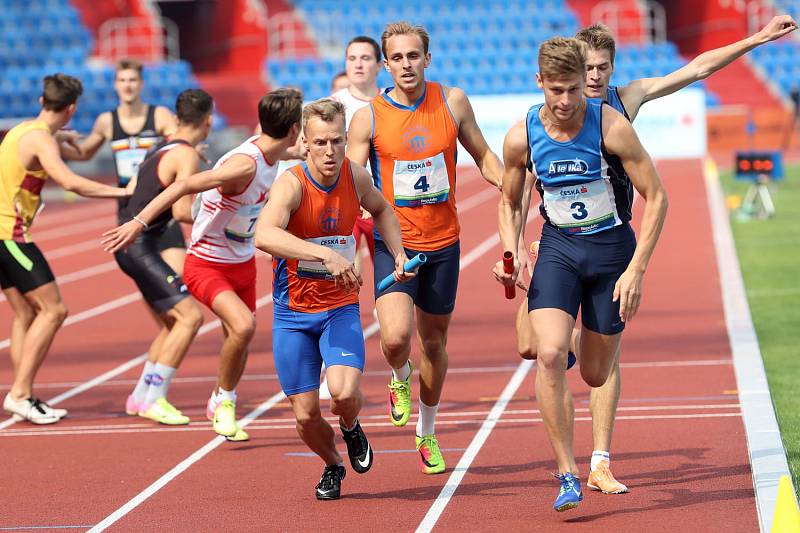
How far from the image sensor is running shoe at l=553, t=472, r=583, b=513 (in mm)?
5773

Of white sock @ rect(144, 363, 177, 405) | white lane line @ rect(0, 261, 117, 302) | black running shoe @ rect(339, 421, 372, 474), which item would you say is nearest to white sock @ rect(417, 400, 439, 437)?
black running shoe @ rect(339, 421, 372, 474)

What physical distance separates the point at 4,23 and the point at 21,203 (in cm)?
2947

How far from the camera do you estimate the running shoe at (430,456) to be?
23.0ft

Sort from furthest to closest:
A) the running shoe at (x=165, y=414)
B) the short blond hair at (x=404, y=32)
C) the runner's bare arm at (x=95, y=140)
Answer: the runner's bare arm at (x=95, y=140)
the running shoe at (x=165, y=414)
the short blond hair at (x=404, y=32)

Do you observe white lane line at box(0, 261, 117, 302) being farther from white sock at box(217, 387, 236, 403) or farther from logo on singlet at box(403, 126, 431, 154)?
logo on singlet at box(403, 126, 431, 154)

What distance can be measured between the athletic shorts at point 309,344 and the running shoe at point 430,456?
0.83m

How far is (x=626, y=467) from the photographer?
6.98m

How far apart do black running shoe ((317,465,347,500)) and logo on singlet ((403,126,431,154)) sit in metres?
1.67

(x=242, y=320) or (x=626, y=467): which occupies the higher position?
(x=242, y=320)

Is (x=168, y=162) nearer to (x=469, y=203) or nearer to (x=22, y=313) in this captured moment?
(x=22, y=313)

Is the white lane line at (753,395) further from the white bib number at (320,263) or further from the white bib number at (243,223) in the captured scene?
the white bib number at (243,223)

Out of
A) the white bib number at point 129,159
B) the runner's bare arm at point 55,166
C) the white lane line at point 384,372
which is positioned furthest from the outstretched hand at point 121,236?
the white bib number at point 129,159

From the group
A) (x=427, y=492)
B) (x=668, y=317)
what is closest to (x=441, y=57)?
(x=668, y=317)

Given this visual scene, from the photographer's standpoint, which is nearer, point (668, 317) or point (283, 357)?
point (283, 357)
